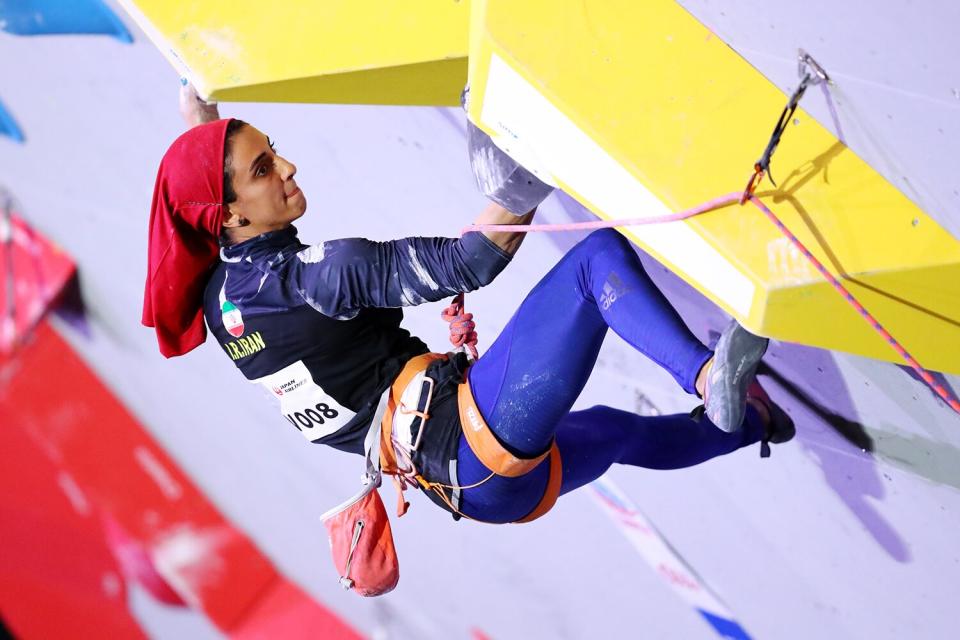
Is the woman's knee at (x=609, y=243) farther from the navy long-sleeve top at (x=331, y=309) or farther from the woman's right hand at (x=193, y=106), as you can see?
the woman's right hand at (x=193, y=106)

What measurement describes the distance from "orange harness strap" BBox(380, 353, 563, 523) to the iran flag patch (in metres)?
0.22

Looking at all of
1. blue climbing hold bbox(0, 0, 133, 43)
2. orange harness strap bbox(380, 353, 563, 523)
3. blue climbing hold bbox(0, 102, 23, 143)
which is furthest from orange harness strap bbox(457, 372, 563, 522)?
blue climbing hold bbox(0, 102, 23, 143)

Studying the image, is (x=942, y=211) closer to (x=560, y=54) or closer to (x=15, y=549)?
(x=560, y=54)

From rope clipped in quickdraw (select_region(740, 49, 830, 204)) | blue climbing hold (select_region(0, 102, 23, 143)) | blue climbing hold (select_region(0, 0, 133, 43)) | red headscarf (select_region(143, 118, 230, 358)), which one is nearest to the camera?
rope clipped in quickdraw (select_region(740, 49, 830, 204))

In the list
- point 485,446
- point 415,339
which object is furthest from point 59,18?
point 485,446

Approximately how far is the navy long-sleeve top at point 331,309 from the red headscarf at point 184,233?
0.11 ft

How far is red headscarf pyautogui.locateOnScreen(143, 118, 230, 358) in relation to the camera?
1.36m

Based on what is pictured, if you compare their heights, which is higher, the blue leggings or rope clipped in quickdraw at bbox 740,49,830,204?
rope clipped in quickdraw at bbox 740,49,830,204

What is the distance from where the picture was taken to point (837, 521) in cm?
176

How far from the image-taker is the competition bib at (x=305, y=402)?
1495 mm

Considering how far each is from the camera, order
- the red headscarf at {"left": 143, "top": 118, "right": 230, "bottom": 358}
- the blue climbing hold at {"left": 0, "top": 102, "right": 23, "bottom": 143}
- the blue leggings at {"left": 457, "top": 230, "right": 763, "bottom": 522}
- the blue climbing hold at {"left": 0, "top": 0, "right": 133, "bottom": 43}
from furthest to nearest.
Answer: the blue climbing hold at {"left": 0, "top": 102, "right": 23, "bottom": 143} → the blue climbing hold at {"left": 0, "top": 0, "right": 133, "bottom": 43} → the red headscarf at {"left": 143, "top": 118, "right": 230, "bottom": 358} → the blue leggings at {"left": 457, "top": 230, "right": 763, "bottom": 522}

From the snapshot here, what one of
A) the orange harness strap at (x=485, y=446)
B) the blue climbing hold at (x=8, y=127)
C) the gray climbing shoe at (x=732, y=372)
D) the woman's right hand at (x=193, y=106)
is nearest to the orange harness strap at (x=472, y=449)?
the orange harness strap at (x=485, y=446)

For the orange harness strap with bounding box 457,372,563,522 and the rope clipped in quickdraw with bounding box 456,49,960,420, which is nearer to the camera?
the rope clipped in quickdraw with bounding box 456,49,960,420

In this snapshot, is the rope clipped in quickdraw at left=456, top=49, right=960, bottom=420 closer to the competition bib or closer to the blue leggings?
the blue leggings
